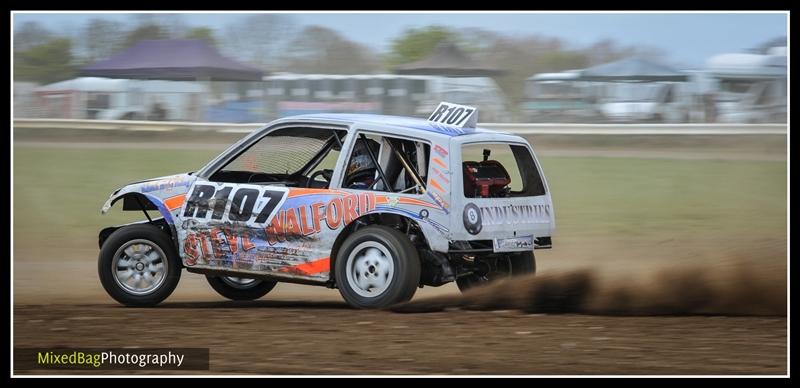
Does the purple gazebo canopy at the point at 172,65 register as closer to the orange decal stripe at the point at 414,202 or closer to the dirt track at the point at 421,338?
the dirt track at the point at 421,338

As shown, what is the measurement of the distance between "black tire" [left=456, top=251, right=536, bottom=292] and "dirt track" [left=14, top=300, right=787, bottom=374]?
0.83 metres

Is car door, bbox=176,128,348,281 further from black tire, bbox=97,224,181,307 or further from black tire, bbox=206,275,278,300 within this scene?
black tire, bbox=206,275,278,300

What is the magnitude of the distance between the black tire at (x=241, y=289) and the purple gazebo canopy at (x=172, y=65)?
12329mm

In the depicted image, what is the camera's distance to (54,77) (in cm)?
2327

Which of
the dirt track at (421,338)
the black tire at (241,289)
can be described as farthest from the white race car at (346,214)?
the black tire at (241,289)

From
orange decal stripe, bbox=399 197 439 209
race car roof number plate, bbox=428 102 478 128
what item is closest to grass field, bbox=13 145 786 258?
race car roof number plate, bbox=428 102 478 128

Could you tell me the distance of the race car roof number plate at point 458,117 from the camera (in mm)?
9484

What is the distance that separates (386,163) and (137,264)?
7.61ft

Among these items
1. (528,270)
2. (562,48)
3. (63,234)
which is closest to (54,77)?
(63,234)

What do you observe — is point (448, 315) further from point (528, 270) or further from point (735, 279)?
point (735, 279)

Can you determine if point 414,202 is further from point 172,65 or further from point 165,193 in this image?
point 172,65

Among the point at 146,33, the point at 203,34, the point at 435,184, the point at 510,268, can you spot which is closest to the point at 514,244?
the point at 510,268

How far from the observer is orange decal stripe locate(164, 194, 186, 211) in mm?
9656

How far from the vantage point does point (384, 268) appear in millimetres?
8953
